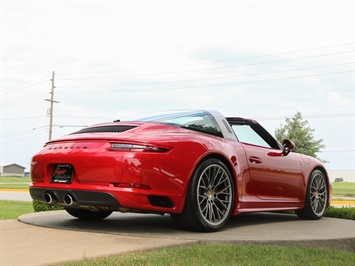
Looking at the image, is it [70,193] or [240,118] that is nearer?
[70,193]

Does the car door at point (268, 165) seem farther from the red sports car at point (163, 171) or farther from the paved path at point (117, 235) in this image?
the paved path at point (117, 235)

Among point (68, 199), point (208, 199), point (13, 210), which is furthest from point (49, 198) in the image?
point (13, 210)

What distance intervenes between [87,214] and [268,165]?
2.38m

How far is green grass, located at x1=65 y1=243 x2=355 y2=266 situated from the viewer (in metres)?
3.52

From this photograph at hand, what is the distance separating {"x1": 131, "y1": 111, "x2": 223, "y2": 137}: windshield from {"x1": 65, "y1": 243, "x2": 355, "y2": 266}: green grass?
4.72 ft

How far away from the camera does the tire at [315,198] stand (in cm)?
666

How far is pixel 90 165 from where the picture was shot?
Result: 448 centimetres

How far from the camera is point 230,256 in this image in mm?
3875

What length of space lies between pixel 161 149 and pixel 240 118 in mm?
2062

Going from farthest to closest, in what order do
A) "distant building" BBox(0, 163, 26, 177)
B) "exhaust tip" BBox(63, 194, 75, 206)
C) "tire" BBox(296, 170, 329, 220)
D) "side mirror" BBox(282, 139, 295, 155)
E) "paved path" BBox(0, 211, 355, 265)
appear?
"distant building" BBox(0, 163, 26, 177) → "tire" BBox(296, 170, 329, 220) → "side mirror" BBox(282, 139, 295, 155) → "exhaust tip" BBox(63, 194, 75, 206) → "paved path" BBox(0, 211, 355, 265)

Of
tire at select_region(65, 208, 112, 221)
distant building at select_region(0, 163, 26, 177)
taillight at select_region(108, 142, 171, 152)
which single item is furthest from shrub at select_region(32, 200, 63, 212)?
distant building at select_region(0, 163, 26, 177)

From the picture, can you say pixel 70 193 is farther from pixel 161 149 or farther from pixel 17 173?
pixel 17 173

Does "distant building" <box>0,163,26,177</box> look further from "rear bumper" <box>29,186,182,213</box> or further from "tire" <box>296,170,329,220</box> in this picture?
"rear bumper" <box>29,186,182,213</box>

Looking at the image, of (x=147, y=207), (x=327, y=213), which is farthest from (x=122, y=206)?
(x=327, y=213)
